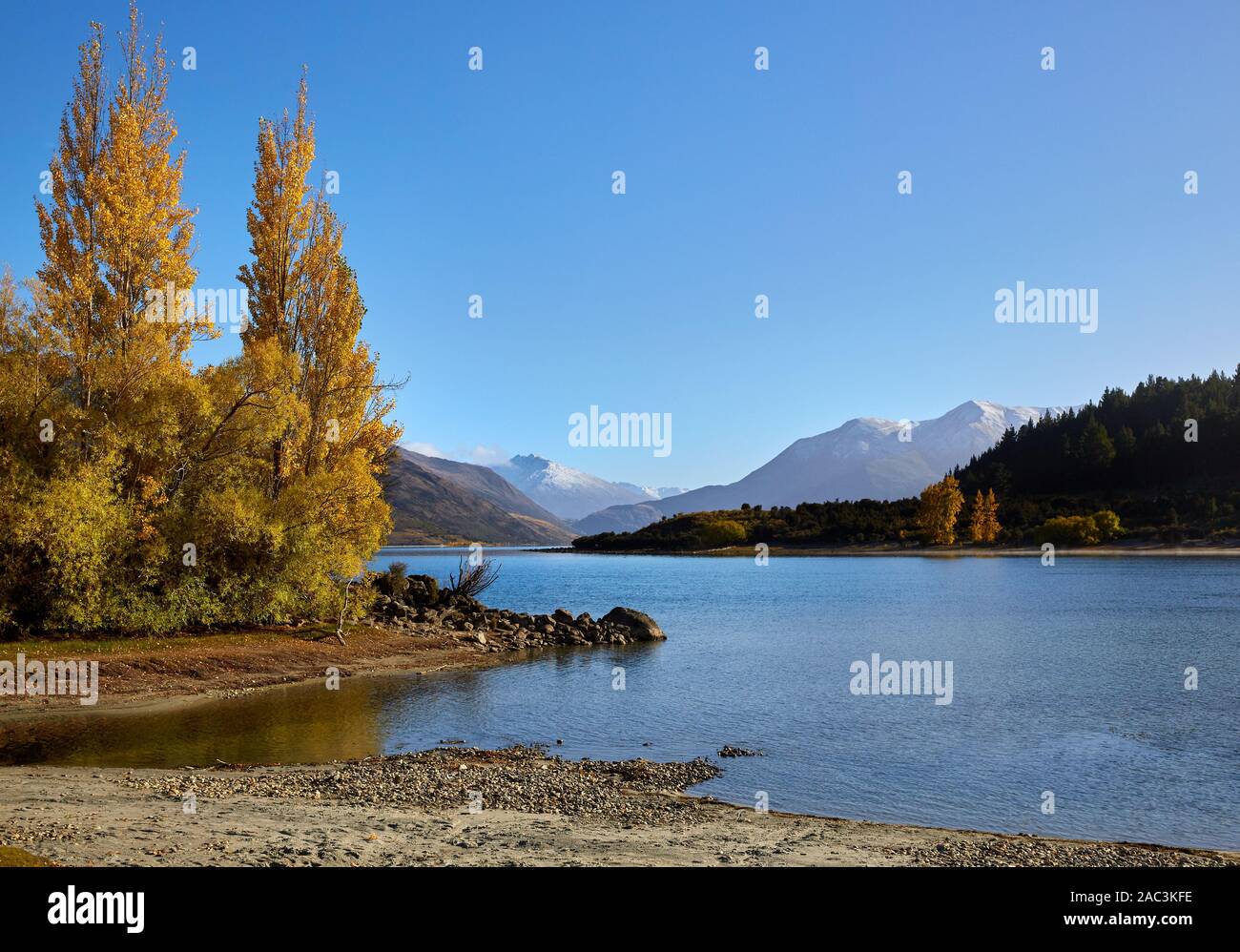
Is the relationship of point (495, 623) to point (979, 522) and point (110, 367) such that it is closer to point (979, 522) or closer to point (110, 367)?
point (110, 367)

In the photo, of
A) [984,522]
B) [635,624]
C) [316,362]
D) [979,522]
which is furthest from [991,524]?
[316,362]

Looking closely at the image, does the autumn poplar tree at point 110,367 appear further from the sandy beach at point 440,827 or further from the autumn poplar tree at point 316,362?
the sandy beach at point 440,827

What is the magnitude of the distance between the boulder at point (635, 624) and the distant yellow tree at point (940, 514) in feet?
447

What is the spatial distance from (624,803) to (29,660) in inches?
969

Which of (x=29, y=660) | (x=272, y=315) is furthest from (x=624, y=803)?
(x=272, y=315)

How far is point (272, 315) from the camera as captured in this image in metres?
45.0

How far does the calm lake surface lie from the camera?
20906 mm

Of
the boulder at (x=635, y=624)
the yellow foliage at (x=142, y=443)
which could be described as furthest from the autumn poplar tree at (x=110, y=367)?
the boulder at (x=635, y=624)

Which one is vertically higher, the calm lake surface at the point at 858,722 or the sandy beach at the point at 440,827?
the sandy beach at the point at 440,827

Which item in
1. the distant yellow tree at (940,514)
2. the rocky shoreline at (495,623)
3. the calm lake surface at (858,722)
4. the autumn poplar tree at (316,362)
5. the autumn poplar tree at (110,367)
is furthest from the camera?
the distant yellow tree at (940,514)

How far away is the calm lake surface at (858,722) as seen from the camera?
2091 centimetres
